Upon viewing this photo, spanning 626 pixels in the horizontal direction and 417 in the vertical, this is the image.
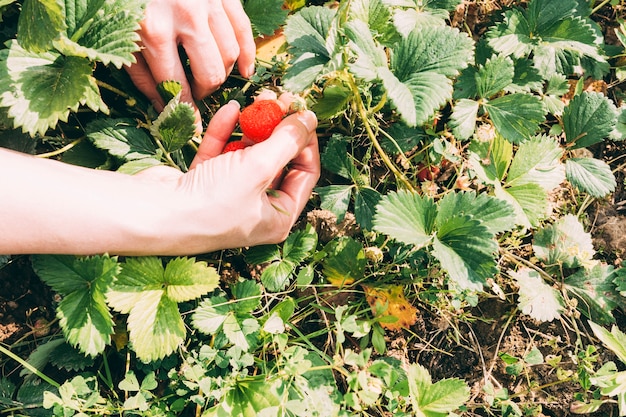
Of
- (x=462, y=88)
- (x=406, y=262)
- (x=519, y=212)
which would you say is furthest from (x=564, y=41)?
(x=406, y=262)

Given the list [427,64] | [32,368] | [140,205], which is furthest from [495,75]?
[32,368]

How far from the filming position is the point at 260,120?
1495 millimetres

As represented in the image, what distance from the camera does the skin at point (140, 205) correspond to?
132 centimetres

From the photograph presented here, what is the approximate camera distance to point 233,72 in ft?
5.83

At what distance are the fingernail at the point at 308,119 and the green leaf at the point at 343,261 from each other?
390 millimetres

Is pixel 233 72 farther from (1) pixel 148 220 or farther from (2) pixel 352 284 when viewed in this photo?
(2) pixel 352 284

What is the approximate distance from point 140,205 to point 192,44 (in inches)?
19.5

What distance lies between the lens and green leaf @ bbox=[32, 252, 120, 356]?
1.38m

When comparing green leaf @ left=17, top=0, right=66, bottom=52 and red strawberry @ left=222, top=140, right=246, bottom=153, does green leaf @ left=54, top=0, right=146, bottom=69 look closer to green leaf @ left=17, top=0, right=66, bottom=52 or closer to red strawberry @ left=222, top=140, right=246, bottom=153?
green leaf @ left=17, top=0, right=66, bottom=52

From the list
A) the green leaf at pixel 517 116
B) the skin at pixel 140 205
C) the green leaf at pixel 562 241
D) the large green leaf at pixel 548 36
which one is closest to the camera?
the skin at pixel 140 205

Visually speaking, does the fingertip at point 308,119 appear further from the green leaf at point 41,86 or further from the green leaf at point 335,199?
the green leaf at point 41,86

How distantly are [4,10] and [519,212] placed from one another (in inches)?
64.3

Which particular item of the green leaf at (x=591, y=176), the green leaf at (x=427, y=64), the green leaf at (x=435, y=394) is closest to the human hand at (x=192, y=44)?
the green leaf at (x=427, y=64)

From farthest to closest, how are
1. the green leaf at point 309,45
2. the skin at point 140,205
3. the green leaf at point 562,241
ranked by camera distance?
the green leaf at point 562,241, the green leaf at point 309,45, the skin at point 140,205
